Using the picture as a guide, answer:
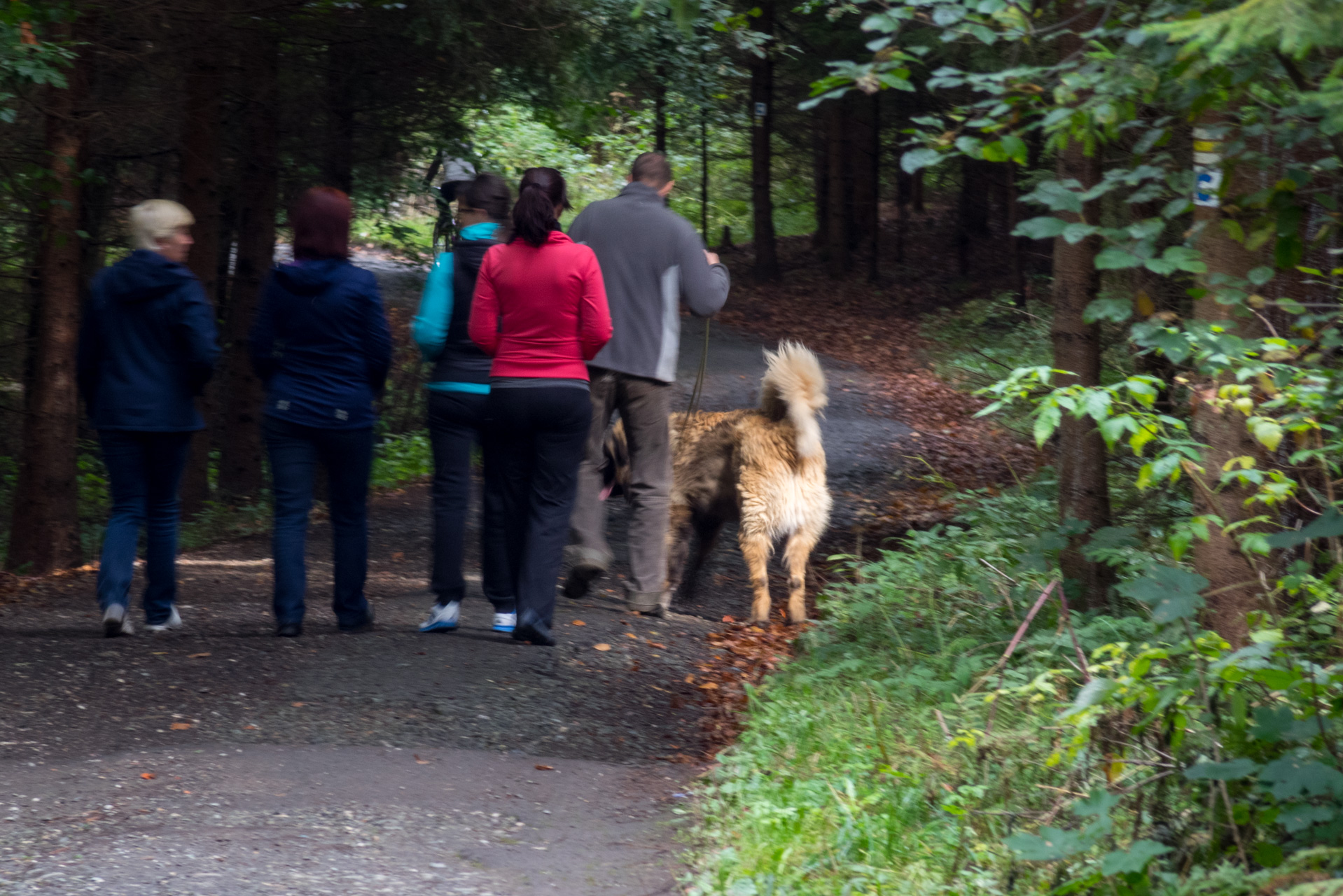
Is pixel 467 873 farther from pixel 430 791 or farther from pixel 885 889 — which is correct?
pixel 885 889

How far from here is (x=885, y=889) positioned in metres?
3.58

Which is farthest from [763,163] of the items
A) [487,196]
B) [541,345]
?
[541,345]

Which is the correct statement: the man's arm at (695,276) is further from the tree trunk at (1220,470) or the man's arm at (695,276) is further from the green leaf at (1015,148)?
the green leaf at (1015,148)

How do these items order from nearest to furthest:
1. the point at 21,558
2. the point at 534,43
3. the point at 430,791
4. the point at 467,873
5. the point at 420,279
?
the point at 467,873
the point at 430,791
the point at 21,558
the point at 534,43
the point at 420,279

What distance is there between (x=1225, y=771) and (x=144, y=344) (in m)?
5.29

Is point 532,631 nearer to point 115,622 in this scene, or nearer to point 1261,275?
point 115,622

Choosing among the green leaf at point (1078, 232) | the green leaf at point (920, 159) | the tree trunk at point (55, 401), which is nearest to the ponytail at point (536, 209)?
the green leaf at point (920, 159)

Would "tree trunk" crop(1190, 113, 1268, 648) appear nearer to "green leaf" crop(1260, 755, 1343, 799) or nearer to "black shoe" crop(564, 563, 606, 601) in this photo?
"green leaf" crop(1260, 755, 1343, 799)

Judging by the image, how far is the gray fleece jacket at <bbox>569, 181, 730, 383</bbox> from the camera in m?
6.98

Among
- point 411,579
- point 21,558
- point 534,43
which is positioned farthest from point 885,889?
point 534,43

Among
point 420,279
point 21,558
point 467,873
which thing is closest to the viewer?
point 467,873

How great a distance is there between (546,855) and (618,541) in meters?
6.13

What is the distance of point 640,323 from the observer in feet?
22.9

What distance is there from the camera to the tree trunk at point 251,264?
1155cm
